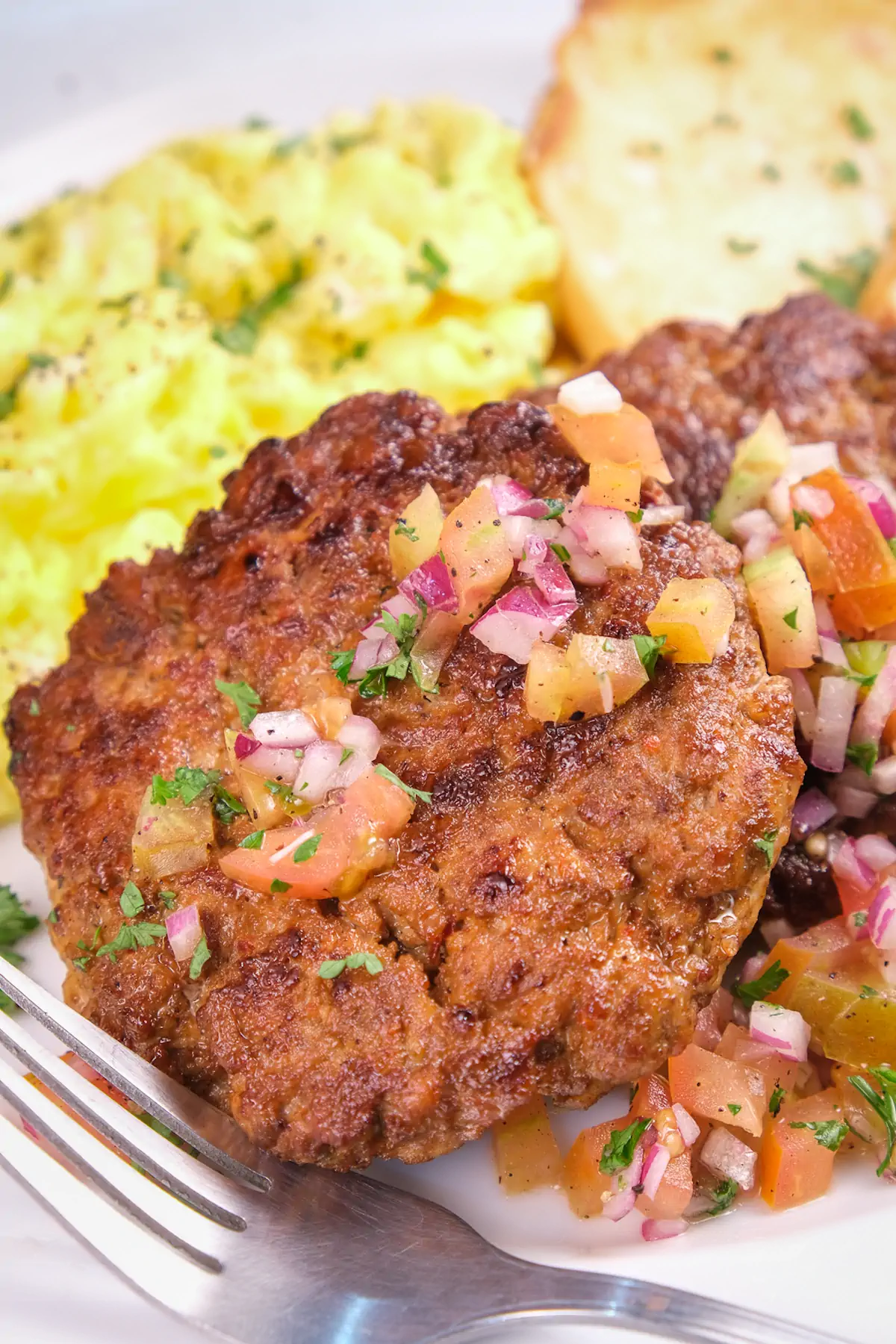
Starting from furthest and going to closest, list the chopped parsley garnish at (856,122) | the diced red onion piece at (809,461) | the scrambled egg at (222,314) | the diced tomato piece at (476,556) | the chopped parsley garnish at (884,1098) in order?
the chopped parsley garnish at (856,122) → the scrambled egg at (222,314) → the diced red onion piece at (809,461) → the diced tomato piece at (476,556) → the chopped parsley garnish at (884,1098)

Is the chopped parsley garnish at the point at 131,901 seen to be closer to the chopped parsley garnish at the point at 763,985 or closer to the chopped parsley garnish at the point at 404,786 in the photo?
the chopped parsley garnish at the point at 404,786

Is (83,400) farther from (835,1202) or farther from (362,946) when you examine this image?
(835,1202)

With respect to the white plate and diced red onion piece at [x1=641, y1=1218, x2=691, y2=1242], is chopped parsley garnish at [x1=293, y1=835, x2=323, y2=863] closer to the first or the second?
diced red onion piece at [x1=641, y1=1218, x2=691, y2=1242]

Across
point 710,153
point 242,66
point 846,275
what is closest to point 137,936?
point 846,275

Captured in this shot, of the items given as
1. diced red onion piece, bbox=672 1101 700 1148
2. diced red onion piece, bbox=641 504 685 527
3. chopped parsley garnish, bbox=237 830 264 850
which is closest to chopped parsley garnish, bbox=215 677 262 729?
chopped parsley garnish, bbox=237 830 264 850

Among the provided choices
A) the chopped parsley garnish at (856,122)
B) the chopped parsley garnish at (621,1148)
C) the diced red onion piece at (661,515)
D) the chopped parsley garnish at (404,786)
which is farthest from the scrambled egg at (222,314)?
the chopped parsley garnish at (621,1148)

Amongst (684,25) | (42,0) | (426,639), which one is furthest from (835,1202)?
(42,0)
